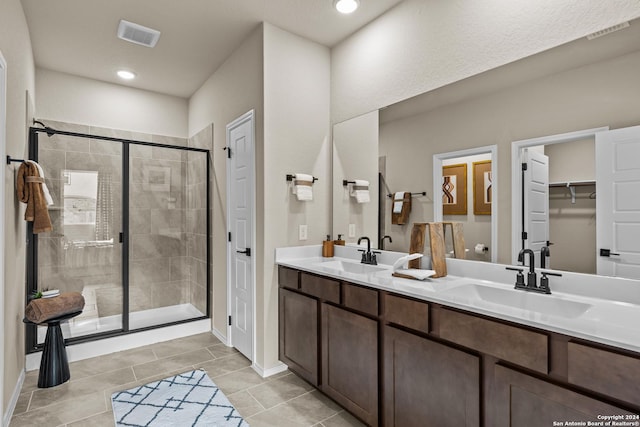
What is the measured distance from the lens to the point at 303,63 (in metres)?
2.94

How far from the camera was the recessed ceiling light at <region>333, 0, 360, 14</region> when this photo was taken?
7.95 ft

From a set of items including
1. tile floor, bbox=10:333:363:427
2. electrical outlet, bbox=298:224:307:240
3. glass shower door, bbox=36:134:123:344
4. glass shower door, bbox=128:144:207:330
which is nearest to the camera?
tile floor, bbox=10:333:363:427

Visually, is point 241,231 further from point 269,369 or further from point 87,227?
point 87,227

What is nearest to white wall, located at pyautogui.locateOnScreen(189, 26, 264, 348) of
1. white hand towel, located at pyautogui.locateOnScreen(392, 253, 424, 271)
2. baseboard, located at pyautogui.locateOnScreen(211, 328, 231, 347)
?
baseboard, located at pyautogui.locateOnScreen(211, 328, 231, 347)

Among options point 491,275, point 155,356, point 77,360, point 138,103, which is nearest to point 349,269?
point 491,275

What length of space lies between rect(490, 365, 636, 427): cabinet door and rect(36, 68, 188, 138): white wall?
447 cm

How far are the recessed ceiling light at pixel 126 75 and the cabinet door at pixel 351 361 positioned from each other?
337 centimetres

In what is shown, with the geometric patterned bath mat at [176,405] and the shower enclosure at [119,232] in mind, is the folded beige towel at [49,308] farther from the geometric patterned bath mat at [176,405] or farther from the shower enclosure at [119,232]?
the geometric patterned bath mat at [176,405]

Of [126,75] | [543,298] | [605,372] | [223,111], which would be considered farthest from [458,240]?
[126,75]

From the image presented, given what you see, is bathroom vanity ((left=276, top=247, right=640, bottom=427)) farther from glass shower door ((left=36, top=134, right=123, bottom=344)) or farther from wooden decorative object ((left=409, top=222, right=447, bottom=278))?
glass shower door ((left=36, top=134, right=123, bottom=344))

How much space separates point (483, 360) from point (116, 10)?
131 inches

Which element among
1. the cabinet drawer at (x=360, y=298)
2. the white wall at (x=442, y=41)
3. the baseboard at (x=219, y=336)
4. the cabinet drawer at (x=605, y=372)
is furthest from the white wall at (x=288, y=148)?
the cabinet drawer at (x=605, y=372)

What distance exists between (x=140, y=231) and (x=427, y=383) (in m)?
3.34

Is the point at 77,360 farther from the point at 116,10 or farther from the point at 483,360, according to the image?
the point at 483,360
